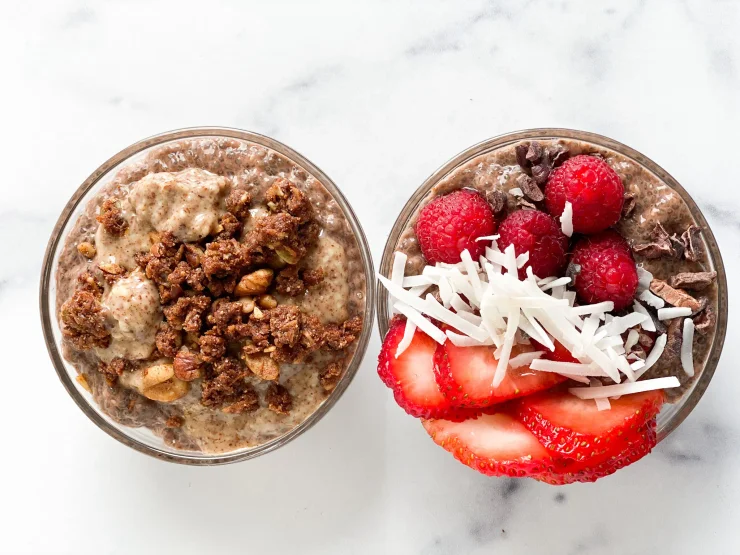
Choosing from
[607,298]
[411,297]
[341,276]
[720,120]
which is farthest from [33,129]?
[720,120]

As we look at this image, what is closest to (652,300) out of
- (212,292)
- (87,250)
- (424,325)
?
(424,325)

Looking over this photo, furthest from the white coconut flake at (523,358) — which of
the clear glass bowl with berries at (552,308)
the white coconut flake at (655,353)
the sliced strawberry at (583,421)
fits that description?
the white coconut flake at (655,353)

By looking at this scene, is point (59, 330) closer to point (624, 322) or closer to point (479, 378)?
point (479, 378)

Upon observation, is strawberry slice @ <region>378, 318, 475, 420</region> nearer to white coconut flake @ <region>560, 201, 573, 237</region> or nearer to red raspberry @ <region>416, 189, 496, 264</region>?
red raspberry @ <region>416, 189, 496, 264</region>

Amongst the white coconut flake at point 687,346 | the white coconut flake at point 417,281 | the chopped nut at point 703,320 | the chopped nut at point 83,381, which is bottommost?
the white coconut flake at point 687,346

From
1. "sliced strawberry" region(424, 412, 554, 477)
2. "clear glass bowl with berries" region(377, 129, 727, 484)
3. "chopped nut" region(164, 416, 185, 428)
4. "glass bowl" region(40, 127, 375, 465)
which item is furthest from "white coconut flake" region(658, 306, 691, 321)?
"chopped nut" region(164, 416, 185, 428)

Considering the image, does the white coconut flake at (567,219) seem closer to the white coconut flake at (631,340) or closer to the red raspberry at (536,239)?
the red raspberry at (536,239)

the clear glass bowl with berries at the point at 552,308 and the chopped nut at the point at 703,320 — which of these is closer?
the clear glass bowl with berries at the point at 552,308
